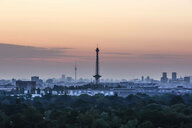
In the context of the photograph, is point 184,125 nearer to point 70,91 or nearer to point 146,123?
point 146,123

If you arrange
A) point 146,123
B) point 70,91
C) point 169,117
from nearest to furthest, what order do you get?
point 146,123 < point 169,117 < point 70,91

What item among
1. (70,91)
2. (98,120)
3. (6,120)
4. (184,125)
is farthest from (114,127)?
(70,91)

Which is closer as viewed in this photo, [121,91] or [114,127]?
[114,127]

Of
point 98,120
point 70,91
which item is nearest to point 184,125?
point 98,120

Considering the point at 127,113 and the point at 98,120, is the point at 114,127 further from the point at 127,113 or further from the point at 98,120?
the point at 127,113

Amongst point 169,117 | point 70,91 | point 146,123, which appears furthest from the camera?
point 70,91

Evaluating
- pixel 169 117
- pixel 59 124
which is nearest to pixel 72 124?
pixel 59 124

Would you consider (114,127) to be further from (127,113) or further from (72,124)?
(127,113)

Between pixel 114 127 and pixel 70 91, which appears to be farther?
pixel 70 91
